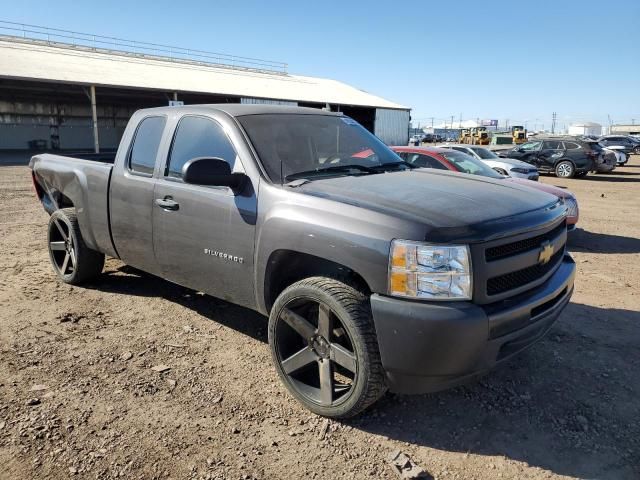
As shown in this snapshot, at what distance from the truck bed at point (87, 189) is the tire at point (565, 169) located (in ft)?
65.8

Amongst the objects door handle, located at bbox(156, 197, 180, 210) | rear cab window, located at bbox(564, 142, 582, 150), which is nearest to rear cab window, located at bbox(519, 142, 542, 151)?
rear cab window, located at bbox(564, 142, 582, 150)

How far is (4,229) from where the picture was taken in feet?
27.6

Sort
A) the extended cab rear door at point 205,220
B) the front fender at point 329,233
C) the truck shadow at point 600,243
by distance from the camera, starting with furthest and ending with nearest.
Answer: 1. the truck shadow at point 600,243
2. the extended cab rear door at point 205,220
3. the front fender at point 329,233

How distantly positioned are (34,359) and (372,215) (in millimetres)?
2827

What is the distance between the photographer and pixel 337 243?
2.81 m

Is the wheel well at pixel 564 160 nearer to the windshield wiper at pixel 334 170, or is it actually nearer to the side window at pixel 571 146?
the side window at pixel 571 146

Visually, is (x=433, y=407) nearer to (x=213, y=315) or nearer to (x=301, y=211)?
(x=301, y=211)

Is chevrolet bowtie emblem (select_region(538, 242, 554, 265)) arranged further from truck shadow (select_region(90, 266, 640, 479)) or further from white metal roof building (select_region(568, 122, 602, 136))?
white metal roof building (select_region(568, 122, 602, 136))

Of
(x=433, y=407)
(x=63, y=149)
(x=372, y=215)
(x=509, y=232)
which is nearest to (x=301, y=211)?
(x=372, y=215)

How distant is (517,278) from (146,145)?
3.19m

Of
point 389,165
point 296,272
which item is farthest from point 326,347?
point 389,165

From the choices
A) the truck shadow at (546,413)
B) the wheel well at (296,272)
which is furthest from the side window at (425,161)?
the wheel well at (296,272)

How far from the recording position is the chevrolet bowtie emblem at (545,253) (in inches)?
119

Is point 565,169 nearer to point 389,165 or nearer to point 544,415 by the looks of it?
point 389,165
